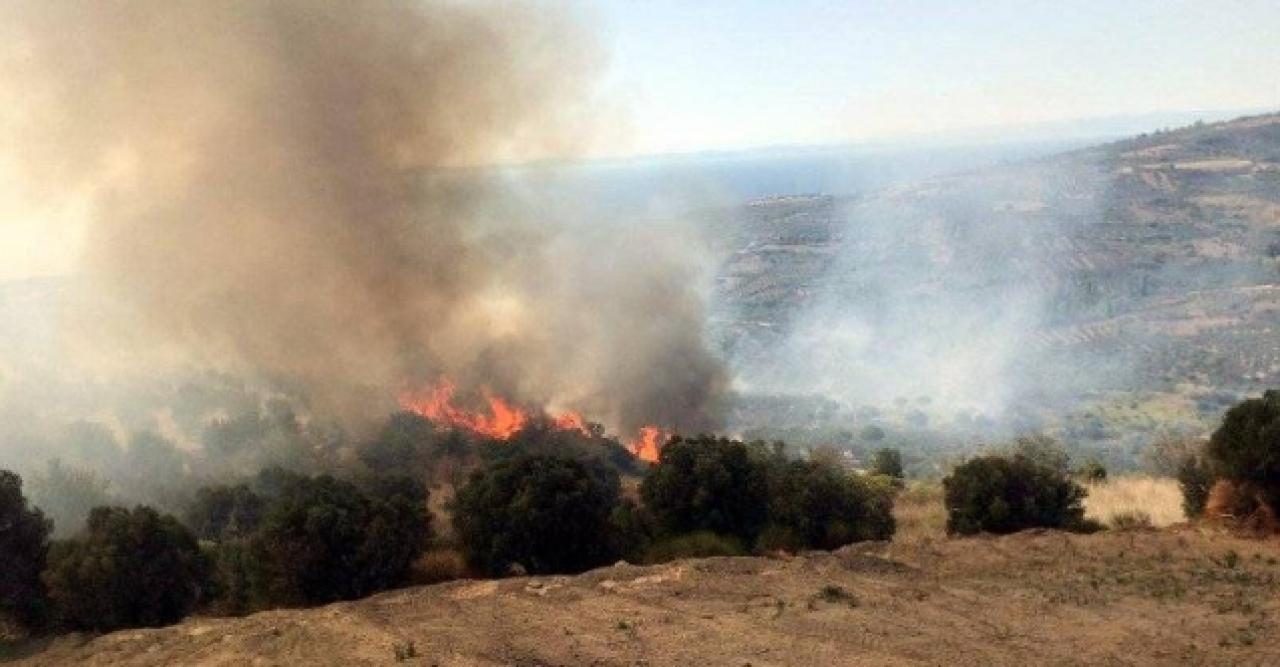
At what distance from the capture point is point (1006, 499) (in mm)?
21281

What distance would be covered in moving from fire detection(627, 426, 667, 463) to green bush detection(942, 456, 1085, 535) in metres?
23.9

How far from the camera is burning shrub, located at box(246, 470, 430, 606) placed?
58.2 feet

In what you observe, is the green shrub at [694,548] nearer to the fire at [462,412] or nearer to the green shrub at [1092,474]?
the green shrub at [1092,474]

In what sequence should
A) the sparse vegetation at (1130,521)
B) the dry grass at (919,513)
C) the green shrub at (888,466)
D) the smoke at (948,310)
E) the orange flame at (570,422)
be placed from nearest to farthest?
the sparse vegetation at (1130,521)
the dry grass at (919,513)
the green shrub at (888,466)
the orange flame at (570,422)
the smoke at (948,310)

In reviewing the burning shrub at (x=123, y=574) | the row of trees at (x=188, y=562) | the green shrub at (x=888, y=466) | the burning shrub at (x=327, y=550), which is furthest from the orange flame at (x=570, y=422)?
the burning shrub at (x=123, y=574)

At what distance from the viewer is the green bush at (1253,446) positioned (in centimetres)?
1872

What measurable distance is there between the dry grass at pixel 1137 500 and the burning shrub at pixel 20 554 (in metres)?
24.3

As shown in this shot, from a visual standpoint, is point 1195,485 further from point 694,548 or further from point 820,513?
point 694,548

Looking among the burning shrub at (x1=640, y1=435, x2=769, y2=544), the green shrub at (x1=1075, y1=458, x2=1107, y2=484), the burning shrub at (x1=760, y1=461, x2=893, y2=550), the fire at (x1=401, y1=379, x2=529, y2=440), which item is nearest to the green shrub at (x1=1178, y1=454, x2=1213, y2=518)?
the burning shrub at (x1=760, y1=461, x2=893, y2=550)

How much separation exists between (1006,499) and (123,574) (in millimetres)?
18860

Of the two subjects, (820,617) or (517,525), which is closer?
(820,617)

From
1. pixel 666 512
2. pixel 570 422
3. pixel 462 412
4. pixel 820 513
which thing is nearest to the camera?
pixel 820 513

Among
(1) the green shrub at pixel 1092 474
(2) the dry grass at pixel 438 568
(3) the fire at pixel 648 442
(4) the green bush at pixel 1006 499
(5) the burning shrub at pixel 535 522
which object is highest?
(5) the burning shrub at pixel 535 522

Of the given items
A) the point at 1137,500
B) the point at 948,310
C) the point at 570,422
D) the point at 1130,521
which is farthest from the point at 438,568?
the point at 948,310
